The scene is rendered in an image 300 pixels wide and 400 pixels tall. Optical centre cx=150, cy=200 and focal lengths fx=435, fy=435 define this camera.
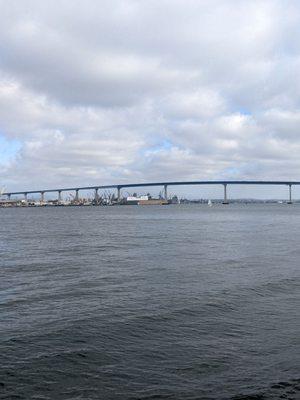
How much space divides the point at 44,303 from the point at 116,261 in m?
12.8

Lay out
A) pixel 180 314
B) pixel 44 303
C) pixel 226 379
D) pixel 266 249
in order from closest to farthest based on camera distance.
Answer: pixel 226 379 < pixel 180 314 < pixel 44 303 < pixel 266 249

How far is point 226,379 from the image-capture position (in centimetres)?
1045

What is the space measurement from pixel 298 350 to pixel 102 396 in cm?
590

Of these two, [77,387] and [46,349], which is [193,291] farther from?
[77,387]

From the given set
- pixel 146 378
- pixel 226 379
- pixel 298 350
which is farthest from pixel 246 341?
pixel 146 378

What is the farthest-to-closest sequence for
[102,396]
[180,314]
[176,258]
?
[176,258]
[180,314]
[102,396]

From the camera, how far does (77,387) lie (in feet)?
32.8

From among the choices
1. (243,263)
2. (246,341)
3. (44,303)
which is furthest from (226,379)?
(243,263)

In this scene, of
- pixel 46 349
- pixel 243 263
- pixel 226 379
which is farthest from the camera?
pixel 243 263

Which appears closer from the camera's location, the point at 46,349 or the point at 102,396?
the point at 102,396

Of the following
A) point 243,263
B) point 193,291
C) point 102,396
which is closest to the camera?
point 102,396

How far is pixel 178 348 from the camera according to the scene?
41.1ft

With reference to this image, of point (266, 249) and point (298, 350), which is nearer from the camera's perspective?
point (298, 350)

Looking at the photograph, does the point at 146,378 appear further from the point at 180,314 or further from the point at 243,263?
the point at 243,263
